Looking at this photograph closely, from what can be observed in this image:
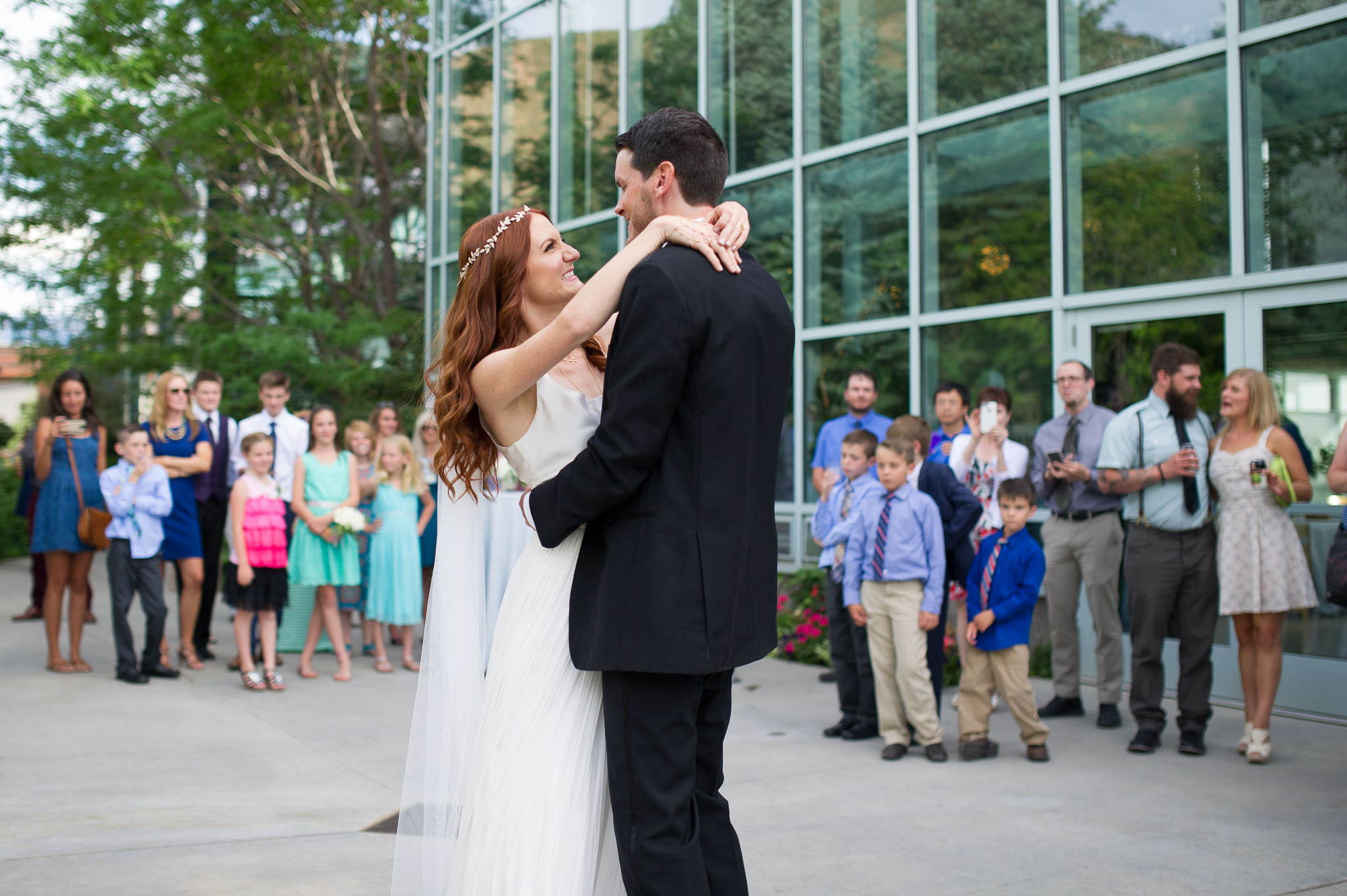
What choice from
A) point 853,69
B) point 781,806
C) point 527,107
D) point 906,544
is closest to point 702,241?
point 781,806

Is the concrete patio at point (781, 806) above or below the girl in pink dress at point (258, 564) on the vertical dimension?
below

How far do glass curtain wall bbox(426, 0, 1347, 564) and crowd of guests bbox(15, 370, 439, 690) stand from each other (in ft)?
10.6

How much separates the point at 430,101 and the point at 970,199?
8.57 meters

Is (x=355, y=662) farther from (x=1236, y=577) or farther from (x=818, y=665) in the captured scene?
(x=1236, y=577)

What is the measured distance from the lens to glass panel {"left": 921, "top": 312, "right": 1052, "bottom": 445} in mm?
7816

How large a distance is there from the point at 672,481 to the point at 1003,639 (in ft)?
11.9

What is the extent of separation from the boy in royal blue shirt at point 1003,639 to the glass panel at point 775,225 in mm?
4597

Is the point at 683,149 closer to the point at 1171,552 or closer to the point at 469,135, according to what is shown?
the point at 1171,552

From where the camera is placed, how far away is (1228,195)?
22.5 ft

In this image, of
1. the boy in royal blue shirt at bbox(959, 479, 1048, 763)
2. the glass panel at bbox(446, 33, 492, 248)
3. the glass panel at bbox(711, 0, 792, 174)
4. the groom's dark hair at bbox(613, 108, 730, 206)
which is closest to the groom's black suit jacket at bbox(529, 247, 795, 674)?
the groom's dark hair at bbox(613, 108, 730, 206)

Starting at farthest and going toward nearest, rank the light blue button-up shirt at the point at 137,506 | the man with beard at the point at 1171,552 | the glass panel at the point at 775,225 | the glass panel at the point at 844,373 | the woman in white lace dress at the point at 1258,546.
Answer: the glass panel at the point at 775,225 < the glass panel at the point at 844,373 < the light blue button-up shirt at the point at 137,506 < the man with beard at the point at 1171,552 < the woman in white lace dress at the point at 1258,546

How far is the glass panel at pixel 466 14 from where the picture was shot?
14.0m

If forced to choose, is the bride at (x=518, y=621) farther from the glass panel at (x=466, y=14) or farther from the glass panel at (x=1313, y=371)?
the glass panel at (x=466, y=14)

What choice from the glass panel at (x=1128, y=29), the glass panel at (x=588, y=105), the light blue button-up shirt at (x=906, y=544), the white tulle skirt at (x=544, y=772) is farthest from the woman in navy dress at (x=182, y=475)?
the glass panel at (x=1128, y=29)
